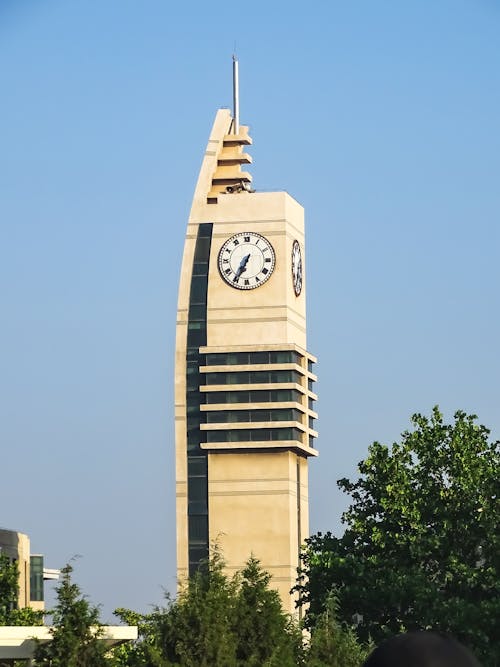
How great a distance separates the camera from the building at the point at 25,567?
119 meters

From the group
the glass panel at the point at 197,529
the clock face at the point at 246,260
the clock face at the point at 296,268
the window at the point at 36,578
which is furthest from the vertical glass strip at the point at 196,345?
the window at the point at 36,578

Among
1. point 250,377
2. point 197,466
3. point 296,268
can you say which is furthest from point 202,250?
point 197,466

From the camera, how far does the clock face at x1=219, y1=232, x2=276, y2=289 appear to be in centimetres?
14200

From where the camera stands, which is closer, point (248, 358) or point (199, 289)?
point (199, 289)

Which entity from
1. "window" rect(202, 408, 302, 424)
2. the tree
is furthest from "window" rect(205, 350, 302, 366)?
the tree

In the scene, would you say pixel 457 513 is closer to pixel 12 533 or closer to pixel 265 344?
pixel 12 533

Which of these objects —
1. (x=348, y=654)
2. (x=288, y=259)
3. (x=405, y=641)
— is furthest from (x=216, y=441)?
(x=405, y=641)

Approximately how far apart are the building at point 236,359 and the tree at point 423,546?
74083 mm

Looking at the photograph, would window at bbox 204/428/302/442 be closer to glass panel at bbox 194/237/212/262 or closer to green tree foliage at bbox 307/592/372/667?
glass panel at bbox 194/237/212/262

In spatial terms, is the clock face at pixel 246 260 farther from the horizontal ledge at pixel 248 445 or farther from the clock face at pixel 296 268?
the horizontal ledge at pixel 248 445

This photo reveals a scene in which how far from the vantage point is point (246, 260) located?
142375mm

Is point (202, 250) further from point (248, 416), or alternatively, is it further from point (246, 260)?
point (248, 416)

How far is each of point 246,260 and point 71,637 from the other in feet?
353

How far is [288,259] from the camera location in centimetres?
14200
